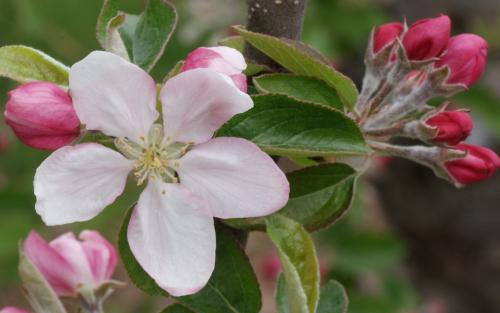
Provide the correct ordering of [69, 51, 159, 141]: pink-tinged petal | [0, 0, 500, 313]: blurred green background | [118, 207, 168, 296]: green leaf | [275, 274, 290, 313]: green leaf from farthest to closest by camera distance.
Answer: [0, 0, 500, 313]: blurred green background < [275, 274, 290, 313]: green leaf < [118, 207, 168, 296]: green leaf < [69, 51, 159, 141]: pink-tinged petal

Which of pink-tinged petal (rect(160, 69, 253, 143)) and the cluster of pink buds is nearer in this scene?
pink-tinged petal (rect(160, 69, 253, 143))

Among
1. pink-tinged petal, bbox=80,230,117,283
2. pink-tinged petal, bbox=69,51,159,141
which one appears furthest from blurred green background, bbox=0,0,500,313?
pink-tinged petal, bbox=69,51,159,141

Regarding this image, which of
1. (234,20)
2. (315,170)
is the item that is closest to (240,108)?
(315,170)

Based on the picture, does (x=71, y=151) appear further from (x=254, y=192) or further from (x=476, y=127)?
(x=476, y=127)

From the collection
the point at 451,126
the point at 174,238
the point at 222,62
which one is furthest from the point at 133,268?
the point at 451,126

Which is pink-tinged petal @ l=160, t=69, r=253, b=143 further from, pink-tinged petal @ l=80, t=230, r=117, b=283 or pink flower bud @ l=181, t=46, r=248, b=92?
pink-tinged petal @ l=80, t=230, r=117, b=283

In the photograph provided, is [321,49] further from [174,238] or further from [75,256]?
[174,238]

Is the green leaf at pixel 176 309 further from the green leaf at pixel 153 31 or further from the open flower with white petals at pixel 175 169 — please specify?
the green leaf at pixel 153 31
